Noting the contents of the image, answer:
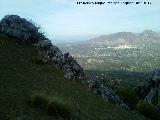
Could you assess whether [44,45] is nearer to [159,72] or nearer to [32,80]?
[32,80]

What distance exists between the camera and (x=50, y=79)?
109 ft

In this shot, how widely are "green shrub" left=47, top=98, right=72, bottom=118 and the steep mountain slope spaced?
1.95 ft

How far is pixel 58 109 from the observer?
2180 cm

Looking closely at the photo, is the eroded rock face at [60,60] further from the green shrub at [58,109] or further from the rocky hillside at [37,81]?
the green shrub at [58,109]

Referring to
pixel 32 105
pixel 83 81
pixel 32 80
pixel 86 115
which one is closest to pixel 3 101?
pixel 32 105

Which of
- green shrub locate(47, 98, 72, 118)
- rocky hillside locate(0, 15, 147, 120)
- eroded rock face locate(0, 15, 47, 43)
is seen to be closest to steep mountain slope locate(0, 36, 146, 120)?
rocky hillside locate(0, 15, 147, 120)

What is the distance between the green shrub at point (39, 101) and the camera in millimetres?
22281

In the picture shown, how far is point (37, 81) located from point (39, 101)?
8155 millimetres

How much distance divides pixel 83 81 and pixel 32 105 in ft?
53.1

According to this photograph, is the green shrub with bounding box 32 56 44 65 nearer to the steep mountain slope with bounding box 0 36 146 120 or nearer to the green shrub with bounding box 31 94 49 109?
the steep mountain slope with bounding box 0 36 146 120

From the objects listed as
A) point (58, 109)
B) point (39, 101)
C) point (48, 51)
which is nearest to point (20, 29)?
point (48, 51)

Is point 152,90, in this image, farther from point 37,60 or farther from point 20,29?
point 37,60

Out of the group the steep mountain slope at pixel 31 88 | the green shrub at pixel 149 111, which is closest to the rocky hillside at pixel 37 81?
the steep mountain slope at pixel 31 88

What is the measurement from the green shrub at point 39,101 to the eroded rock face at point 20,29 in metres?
21.5
